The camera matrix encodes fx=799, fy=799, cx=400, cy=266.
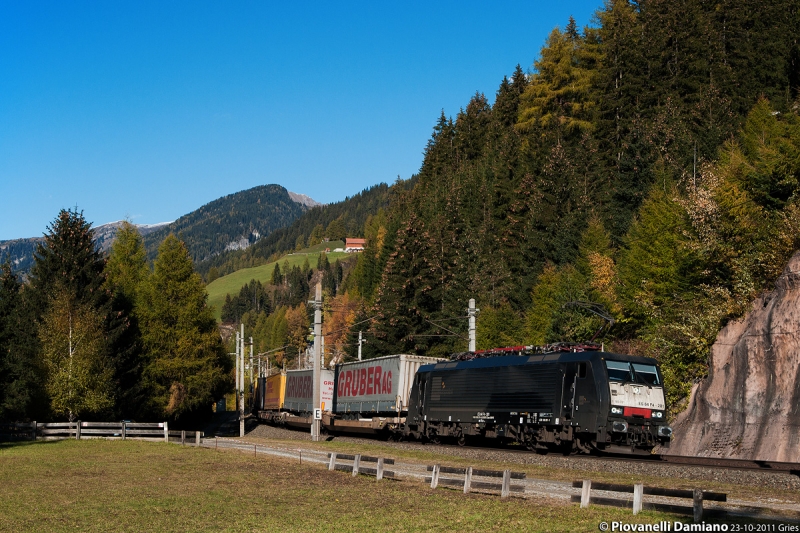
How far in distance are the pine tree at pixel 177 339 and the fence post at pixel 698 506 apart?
49.3 m

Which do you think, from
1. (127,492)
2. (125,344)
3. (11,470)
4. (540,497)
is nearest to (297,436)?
(125,344)

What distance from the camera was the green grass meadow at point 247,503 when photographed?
51.7ft

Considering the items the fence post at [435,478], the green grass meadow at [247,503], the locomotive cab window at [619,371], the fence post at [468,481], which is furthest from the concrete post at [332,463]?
the locomotive cab window at [619,371]

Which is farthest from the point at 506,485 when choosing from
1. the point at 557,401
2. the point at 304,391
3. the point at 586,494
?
the point at 304,391

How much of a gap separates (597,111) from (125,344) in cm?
5865

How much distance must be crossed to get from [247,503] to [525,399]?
1404 cm

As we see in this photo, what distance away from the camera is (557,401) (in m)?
28.6

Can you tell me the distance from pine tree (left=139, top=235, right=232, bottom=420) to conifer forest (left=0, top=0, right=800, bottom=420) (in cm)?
15

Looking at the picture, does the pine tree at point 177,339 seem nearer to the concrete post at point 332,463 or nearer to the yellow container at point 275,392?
the yellow container at point 275,392

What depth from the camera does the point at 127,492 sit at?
71.1 feet

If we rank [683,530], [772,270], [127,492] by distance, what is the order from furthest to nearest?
1. [772,270]
2. [127,492]
3. [683,530]

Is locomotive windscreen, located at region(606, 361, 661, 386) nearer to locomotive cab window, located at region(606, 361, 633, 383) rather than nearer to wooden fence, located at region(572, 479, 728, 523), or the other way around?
locomotive cab window, located at region(606, 361, 633, 383)

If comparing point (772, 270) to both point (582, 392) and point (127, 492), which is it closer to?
point (582, 392)

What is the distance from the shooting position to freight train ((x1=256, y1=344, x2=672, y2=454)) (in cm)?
2708
